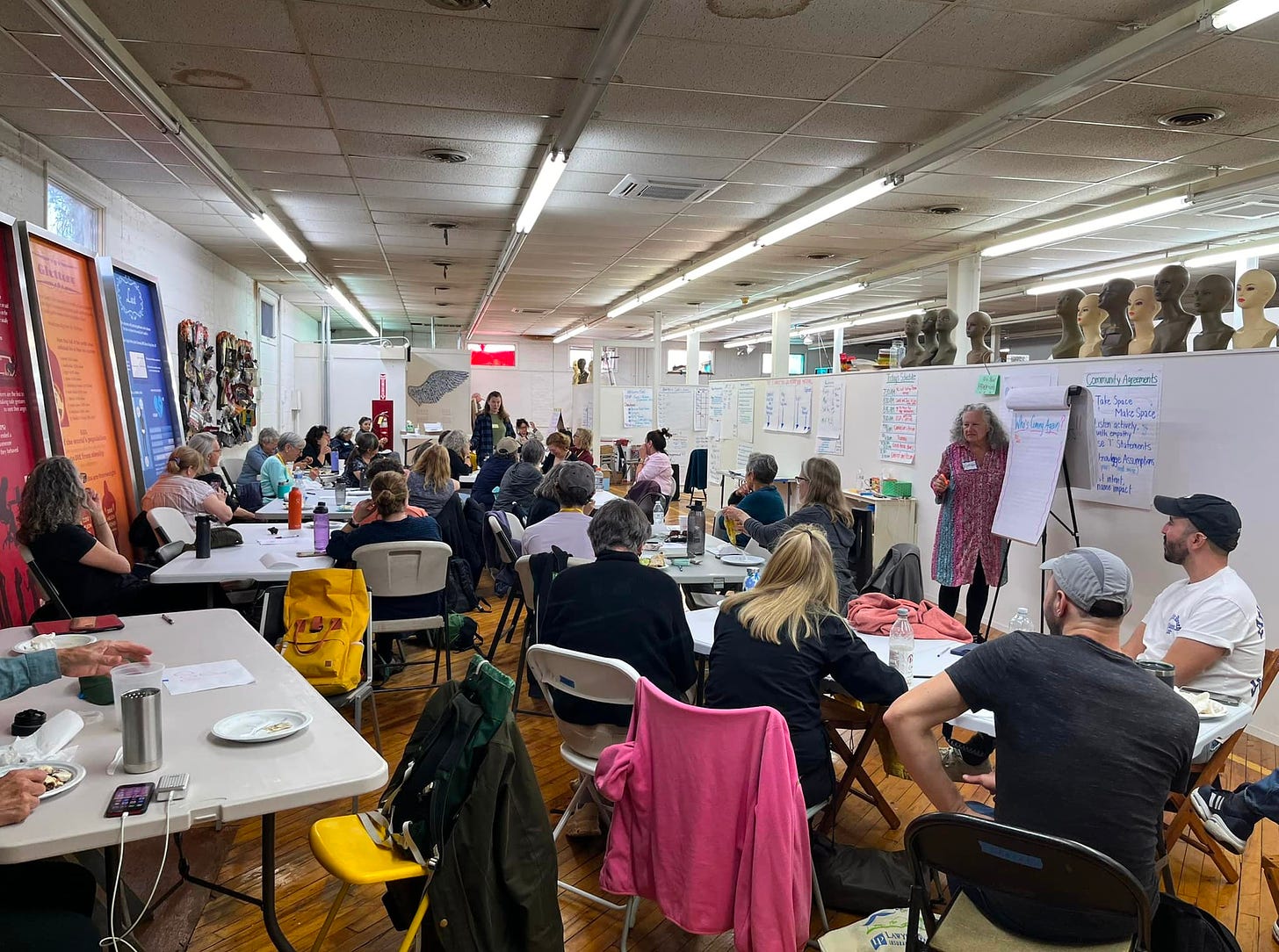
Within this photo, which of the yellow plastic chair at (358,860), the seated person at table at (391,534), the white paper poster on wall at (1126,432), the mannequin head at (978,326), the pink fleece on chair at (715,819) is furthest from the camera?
the mannequin head at (978,326)

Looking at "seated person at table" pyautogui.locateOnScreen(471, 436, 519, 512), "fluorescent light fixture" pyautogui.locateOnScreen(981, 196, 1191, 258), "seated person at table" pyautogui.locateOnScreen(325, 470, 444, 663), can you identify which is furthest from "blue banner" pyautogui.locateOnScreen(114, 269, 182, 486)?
"fluorescent light fixture" pyautogui.locateOnScreen(981, 196, 1191, 258)

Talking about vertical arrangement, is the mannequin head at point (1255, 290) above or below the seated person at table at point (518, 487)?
above

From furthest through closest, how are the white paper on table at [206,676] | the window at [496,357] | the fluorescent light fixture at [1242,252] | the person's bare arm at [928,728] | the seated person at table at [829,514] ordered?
the window at [496,357] < the fluorescent light fixture at [1242,252] < the seated person at table at [829,514] < the white paper on table at [206,676] < the person's bare arm at [928,728]

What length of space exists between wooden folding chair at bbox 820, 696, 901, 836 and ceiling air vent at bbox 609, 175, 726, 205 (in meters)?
4.45

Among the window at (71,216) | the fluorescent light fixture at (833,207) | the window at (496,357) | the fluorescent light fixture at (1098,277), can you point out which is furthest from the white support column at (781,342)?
the window at (496,357)

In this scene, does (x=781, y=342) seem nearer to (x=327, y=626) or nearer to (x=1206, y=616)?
(x=1206, y=616)

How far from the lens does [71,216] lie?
20.7ft

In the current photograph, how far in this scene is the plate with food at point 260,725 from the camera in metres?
1.94

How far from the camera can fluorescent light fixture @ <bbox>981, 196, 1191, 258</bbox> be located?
6.39 m

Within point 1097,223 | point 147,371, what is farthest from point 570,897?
point 1097,223

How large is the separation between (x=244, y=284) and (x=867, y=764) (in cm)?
1043

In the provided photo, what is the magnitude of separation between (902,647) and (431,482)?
12.6 ft

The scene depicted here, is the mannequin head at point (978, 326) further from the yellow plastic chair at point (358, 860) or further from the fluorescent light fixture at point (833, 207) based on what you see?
the yellow plastic chair at point (358, 860)

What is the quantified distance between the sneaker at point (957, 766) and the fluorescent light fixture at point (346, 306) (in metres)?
10.9
